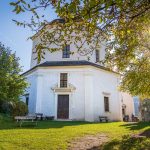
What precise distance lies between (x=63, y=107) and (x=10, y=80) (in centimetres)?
936

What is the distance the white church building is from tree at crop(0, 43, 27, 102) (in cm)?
591

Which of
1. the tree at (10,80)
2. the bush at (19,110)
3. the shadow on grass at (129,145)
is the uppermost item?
the tree at (10,80)

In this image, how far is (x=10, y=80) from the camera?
68.0 feet

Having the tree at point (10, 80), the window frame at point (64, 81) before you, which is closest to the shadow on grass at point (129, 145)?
the tree at point (10, 80)

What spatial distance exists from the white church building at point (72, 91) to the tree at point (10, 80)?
19.4 feet

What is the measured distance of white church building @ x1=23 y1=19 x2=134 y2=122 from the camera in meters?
27.9

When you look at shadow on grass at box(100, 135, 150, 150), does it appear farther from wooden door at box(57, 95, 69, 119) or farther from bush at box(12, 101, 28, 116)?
wooden door at box(57, 95, 69, 119)

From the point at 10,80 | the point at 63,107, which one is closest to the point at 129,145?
the point at 10,80

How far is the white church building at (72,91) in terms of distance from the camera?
27.9 meters

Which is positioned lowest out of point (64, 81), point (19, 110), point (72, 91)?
point (19, 110)

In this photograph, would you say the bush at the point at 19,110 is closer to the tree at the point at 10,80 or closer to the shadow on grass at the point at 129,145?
the tree at the point at 10,80

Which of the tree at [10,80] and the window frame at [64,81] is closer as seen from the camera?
the tree at [10,80]

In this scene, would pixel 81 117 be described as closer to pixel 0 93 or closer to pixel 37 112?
pixel 37 112

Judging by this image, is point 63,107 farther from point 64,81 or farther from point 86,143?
point 86,143
